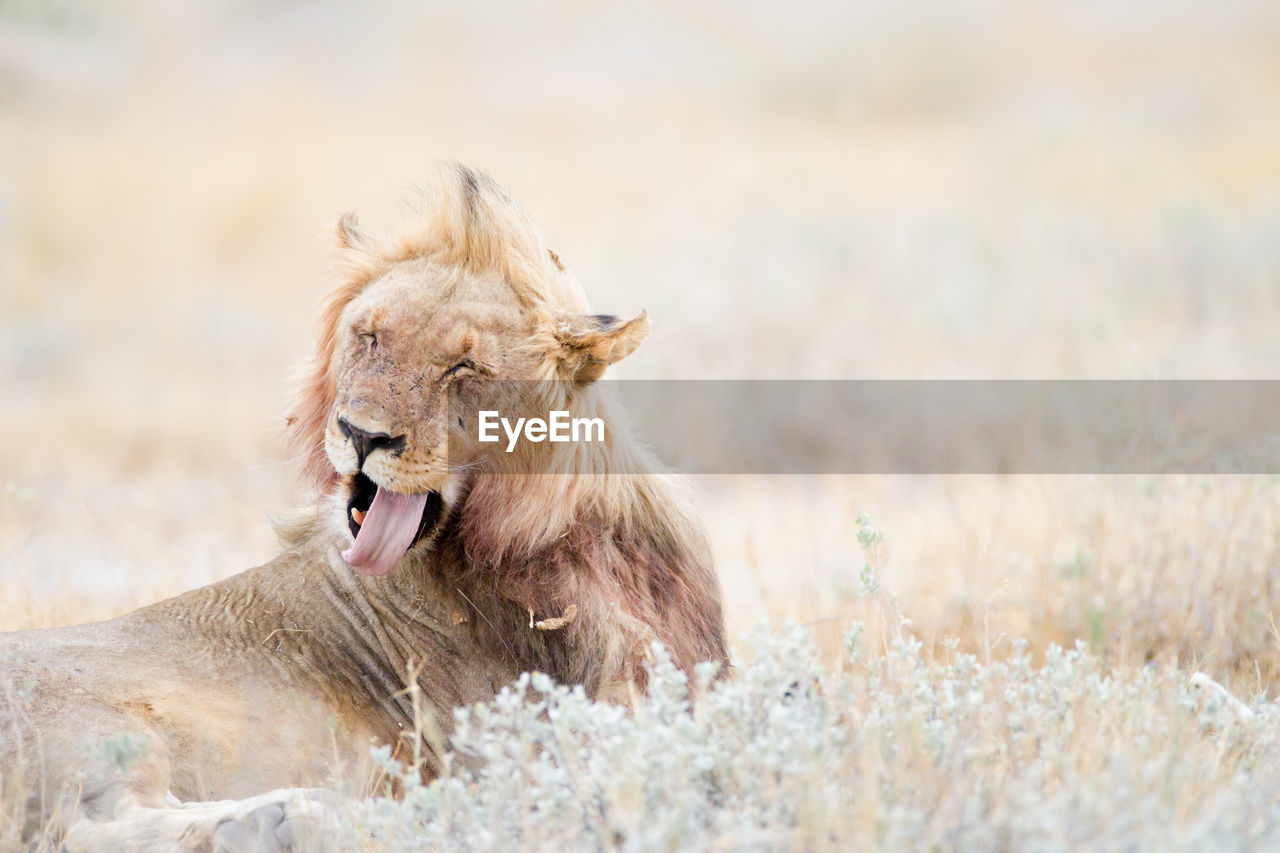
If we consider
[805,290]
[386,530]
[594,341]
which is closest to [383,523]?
[386,530]

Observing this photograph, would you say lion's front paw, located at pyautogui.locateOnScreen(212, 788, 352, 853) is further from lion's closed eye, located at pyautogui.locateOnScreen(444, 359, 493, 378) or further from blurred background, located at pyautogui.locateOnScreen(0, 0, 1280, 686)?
blurred background, located at pyautogui.locateOnScreen(0, 0, 1280, 686)

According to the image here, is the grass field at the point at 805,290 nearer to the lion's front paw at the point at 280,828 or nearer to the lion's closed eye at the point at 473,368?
the lion's front paw at the point at 280,828

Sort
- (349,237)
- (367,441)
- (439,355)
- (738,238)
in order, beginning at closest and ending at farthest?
1. (367,441)
2. (439,355)
3. (349,237)
4. (738,238)

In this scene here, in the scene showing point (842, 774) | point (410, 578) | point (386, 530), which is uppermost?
point (386, 530)

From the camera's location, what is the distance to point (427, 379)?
11.1 feet

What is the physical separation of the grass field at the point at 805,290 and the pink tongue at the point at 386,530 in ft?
2.20

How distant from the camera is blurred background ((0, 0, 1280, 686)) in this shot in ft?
21.0

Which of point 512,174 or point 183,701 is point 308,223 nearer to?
point 512,174

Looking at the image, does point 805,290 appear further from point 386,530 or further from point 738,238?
point 386,530

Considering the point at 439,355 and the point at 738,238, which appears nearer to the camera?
the point at 439,355

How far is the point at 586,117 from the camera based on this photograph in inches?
880

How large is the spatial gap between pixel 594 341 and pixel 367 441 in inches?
24.9

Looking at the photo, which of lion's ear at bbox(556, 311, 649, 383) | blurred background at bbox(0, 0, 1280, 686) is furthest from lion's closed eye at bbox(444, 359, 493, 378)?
blurred background at bbox(0, 0, 1280, 686)

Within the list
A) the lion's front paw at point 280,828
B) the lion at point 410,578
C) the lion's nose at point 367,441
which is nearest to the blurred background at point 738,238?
the lion at point 410,578
